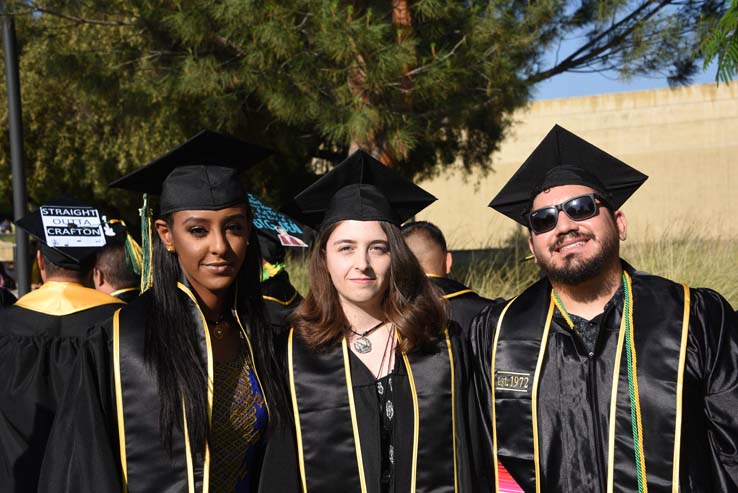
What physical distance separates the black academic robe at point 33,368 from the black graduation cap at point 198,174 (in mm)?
1203

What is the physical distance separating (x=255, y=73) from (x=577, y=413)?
5.33 m

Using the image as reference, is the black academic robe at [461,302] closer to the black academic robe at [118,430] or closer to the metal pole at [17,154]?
the black academic robe at [118,430]

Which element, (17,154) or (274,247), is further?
(17,154)

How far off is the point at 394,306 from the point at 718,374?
1.14m

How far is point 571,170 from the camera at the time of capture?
2980 millimetres

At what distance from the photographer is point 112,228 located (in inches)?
205

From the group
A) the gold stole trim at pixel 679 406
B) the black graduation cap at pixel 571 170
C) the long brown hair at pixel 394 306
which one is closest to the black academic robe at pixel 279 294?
the long brown hair at pixel 394 306

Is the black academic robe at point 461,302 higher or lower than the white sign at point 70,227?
lower

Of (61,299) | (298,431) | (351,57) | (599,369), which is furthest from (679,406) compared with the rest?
(351,57)

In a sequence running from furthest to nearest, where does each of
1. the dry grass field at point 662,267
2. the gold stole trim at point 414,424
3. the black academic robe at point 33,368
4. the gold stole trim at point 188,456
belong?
the dry grass field at point 662,267
the black academic robe at point 33,368
the gold stole trim at point 414,424
the gold stole trim at point 188,456

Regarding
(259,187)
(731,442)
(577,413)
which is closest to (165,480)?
(577,413)

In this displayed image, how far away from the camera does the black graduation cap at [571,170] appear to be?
2986 millimetres

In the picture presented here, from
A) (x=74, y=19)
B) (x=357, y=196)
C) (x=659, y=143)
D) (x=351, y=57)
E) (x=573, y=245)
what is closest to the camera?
(x=573, y=245)

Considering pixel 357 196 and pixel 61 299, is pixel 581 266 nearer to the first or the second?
pixel 357 196
